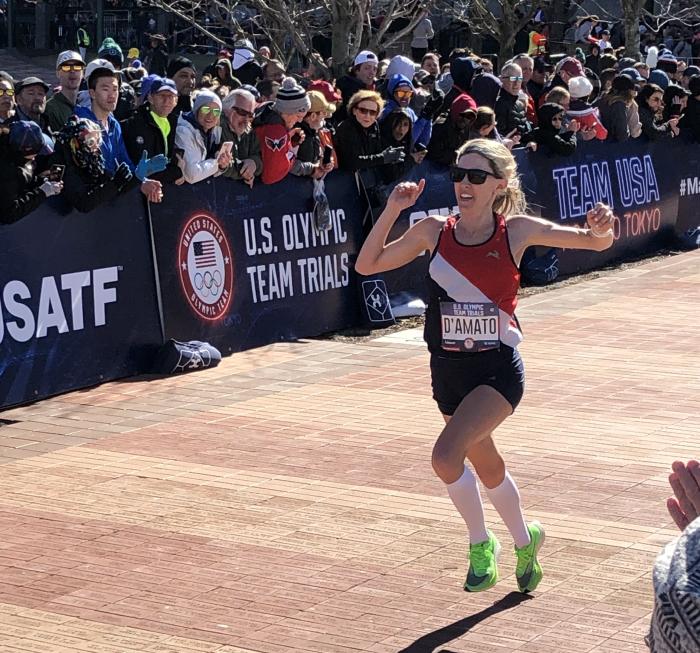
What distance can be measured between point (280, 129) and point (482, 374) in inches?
243

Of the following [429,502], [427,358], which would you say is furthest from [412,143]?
[429,502]

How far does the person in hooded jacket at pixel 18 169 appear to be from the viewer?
9.32 m

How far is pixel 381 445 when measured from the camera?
8.67 meters

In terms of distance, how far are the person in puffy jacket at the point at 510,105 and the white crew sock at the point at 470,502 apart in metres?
9.58

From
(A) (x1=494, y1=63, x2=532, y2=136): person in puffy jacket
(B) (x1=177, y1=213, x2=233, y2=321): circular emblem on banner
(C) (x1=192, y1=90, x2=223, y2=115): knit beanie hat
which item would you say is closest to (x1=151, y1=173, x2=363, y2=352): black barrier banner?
(B) (x1=177, y1=213, x2=233, y2=321): circular emblem on banner

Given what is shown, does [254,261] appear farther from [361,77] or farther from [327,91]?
[361,77]

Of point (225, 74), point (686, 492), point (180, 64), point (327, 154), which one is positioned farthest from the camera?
point (225, 74)

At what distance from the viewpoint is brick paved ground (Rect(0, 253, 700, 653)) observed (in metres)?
5.69

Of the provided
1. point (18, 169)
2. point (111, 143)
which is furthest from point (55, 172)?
point (111, 143)

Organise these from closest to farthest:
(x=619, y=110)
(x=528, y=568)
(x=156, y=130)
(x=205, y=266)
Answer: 1. (x=528, y=568)
2. (x=156, y=130)
3. (x=205, y=266)
4. (x=619, y=110)

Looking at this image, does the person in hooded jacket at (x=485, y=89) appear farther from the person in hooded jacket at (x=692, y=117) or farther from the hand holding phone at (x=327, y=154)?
the person in hooded jacket at (x=692, y=117)

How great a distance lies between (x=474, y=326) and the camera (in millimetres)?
5879

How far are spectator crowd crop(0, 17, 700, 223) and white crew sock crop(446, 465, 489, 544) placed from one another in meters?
4.60

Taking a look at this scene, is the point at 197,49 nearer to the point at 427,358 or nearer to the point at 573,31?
the point at 573,31
